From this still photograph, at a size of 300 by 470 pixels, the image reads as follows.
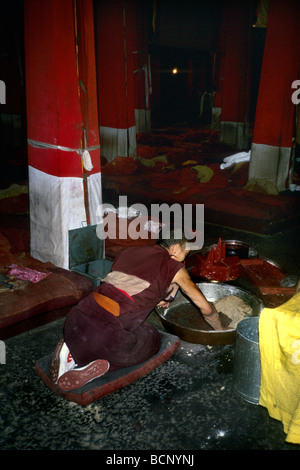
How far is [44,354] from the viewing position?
3.97 meters

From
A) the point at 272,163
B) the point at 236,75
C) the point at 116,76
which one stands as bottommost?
the point at 272,163

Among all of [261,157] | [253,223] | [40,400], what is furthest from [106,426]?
[261,157]

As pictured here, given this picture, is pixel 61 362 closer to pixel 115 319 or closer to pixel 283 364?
pixel 115 319

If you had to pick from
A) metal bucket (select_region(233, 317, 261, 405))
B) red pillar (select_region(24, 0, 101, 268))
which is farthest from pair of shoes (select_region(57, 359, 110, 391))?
red pillar (select_region(24, 0, 101, 268))

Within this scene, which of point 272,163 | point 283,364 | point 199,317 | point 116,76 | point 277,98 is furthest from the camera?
point 116,76

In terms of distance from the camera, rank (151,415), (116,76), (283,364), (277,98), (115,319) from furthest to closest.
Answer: (116,76), (277,98), (115,319), (151,415), (283,364)

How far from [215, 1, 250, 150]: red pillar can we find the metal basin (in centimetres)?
1311

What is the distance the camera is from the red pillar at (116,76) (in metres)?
12.1

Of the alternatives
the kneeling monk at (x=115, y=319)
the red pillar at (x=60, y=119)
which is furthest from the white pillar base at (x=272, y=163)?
the kneeling monk at (x=115, y=319)

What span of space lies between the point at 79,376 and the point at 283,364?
160 centimetres

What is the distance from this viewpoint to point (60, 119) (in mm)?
4703

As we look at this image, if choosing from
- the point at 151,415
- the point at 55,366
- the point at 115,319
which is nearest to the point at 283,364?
the point at 151,415

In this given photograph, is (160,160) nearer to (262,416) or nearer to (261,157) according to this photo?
(261,157)
